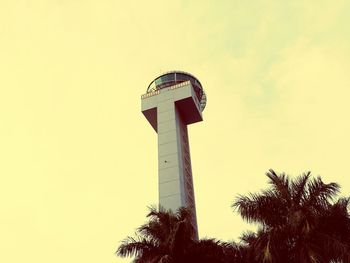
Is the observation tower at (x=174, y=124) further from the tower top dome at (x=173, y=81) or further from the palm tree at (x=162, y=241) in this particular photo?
the palm tree at (x=162, y=241)

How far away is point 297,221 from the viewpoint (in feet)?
61.9

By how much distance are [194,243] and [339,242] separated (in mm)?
8652

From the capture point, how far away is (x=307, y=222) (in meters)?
18.9

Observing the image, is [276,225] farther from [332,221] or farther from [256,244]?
[332,221]

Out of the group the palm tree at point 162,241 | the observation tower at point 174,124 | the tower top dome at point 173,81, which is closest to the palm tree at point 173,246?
the palm tree at point 162,241

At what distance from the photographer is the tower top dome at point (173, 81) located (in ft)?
247

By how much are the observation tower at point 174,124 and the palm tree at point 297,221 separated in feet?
112

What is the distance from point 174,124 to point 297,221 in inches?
1836

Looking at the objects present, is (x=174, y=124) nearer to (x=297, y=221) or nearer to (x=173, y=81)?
(x=173, y=81)

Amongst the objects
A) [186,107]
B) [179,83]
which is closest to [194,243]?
[186,107]

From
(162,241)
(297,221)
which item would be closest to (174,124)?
(162,241)

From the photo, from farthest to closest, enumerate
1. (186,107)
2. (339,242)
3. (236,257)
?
(186,107) → (236,257) → (339,242)

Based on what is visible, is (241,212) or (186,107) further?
(186,107)

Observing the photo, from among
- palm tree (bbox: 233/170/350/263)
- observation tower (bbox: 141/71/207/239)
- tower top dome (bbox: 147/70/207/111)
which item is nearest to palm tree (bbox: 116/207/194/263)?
palm tree (bbox: 233/170/350/263)
